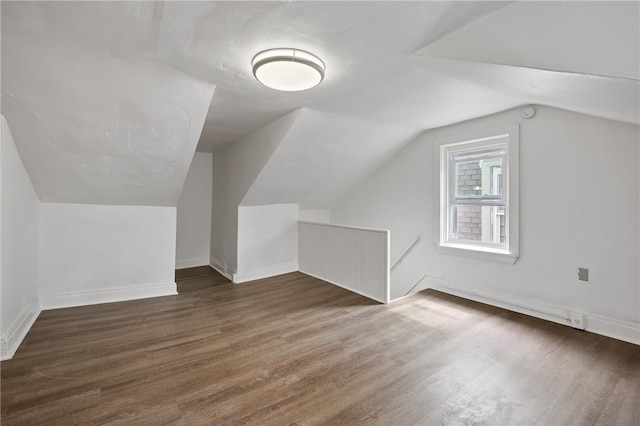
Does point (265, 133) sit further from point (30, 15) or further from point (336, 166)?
point (30, 15)

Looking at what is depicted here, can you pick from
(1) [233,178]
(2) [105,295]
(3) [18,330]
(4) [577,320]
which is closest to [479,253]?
(4) [577,320]

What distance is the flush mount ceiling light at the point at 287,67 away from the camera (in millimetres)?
1837

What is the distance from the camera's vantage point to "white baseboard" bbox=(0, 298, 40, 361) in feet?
6.81

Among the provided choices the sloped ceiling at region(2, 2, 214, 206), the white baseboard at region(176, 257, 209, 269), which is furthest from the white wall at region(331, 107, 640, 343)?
the white baseboard at region(176, 257, 209, 269)

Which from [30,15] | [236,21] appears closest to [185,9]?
[236,21]

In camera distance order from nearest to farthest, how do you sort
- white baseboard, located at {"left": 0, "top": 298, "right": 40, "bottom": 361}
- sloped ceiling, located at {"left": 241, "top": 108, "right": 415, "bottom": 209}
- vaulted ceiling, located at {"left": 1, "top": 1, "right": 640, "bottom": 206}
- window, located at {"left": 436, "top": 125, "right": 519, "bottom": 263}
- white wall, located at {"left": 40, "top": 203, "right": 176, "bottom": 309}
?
vaulted ceiling, located at {"left": 1, "top": 1, "right": 640, "bottom": 206}, white baseboard, located at {"left": 0, "top": 298, "right": 40, "bottom": 361}, white wall, located at {"left": 40, "top": 203, "right": 176, "bottom": 309}, window, located at {"left": 436, "top": 125, "right": 519, "bottom": 263}, sloped ceiling, located at {"left": 241, "top": 108, "right": 415, "bottom": 209}

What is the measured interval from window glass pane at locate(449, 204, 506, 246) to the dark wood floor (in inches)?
34.8

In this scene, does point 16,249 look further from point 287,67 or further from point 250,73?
point 287,67

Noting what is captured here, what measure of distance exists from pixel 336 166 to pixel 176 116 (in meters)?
2.24

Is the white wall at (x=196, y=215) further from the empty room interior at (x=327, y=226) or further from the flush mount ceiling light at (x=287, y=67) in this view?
the flush mount ceiling light at (x=287, y=67)

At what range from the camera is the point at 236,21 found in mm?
1572

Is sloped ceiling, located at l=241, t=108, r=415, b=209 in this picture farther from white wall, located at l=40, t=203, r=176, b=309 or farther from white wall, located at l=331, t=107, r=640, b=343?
white wall, located at l=40, t=203, r=176, b=309

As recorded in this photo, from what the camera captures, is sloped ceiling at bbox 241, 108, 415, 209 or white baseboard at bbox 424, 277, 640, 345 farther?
sloped ceiling at bbox 241, 108, 415, 209

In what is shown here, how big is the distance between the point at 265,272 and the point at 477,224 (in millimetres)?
3051
